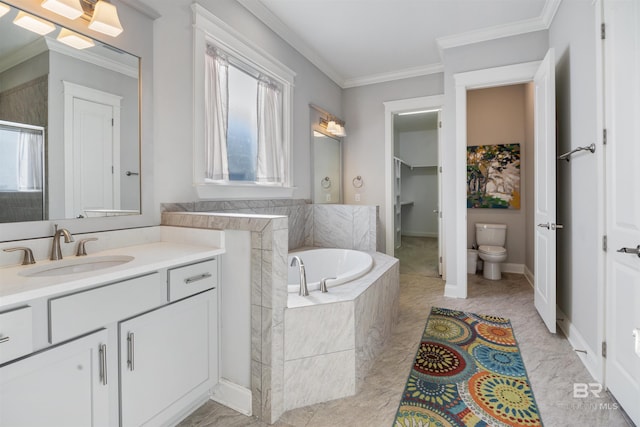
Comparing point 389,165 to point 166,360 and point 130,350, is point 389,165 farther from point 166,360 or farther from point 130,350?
point 130,350

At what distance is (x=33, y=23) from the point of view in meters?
1.37

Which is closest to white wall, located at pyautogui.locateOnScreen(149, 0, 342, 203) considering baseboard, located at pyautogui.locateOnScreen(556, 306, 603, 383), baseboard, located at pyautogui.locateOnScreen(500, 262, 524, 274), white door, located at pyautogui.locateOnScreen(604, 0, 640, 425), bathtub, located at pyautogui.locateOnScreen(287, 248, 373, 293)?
bathtub, located at pyautogui.locateOnScreen(287, 248, 373, 293)

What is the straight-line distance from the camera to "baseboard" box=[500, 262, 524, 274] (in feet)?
13.8

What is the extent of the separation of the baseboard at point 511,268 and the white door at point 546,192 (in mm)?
1655

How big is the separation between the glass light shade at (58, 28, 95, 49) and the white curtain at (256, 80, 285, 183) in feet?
4.53

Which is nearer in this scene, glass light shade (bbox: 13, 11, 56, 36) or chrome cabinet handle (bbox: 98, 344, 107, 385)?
chrome cabinet handle (bbox: 98, 344, 107, 385)

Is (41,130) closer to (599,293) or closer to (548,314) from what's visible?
(599,293)

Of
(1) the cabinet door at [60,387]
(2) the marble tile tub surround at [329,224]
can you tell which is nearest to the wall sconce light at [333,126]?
(2) the marble tile tub surround at [329,224]

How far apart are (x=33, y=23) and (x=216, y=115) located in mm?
1042

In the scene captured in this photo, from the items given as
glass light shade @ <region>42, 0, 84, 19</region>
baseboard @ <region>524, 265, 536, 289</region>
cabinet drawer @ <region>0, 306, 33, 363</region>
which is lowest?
baseboard @ <region>524, 265, 536, 289</region>

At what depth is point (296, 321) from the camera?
1.58 m

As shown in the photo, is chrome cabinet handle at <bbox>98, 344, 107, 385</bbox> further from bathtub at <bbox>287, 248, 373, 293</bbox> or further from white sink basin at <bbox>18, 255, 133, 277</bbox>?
bathtub at <bbox>287, 248, 373, 293</bbox>

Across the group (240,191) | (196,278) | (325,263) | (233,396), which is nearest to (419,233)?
(325,263)

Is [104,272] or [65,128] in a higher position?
[65,128]
